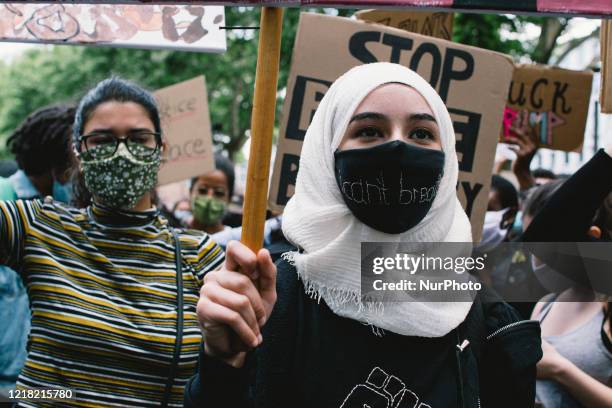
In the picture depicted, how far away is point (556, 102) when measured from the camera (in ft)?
12.1

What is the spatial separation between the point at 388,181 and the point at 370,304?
30 centimetres

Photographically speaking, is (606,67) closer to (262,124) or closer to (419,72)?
(419,72)

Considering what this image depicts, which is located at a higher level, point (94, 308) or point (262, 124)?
point (262, 124)

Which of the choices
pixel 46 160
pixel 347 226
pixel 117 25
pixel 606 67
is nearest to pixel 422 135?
pixel 347 226

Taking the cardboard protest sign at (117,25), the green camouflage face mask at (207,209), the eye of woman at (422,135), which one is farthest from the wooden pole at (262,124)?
the green camouflage face mask at (207,209)

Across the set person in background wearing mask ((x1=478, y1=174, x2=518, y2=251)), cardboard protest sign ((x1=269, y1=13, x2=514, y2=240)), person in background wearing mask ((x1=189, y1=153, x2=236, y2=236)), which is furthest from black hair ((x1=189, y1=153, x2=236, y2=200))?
cardboard protest sign ((x1=269, y1=13, x2=514, y2=240))

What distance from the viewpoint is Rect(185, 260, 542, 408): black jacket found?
1.39 metres

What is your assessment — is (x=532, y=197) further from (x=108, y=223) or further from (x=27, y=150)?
(x=27, y=150)

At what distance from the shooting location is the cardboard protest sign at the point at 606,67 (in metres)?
1.91

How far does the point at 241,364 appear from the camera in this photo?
4.07 feet

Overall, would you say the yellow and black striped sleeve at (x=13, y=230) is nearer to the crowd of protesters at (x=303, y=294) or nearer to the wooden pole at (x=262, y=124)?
the crowd of protesters at (x=303, y=294)

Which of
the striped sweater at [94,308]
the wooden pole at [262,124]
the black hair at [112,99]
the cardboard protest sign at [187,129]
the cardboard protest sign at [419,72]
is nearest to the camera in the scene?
the wooden pole at [262,124]

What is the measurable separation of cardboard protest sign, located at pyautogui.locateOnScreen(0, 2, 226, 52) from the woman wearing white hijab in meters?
0.43

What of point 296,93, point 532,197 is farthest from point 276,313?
point 532,197
